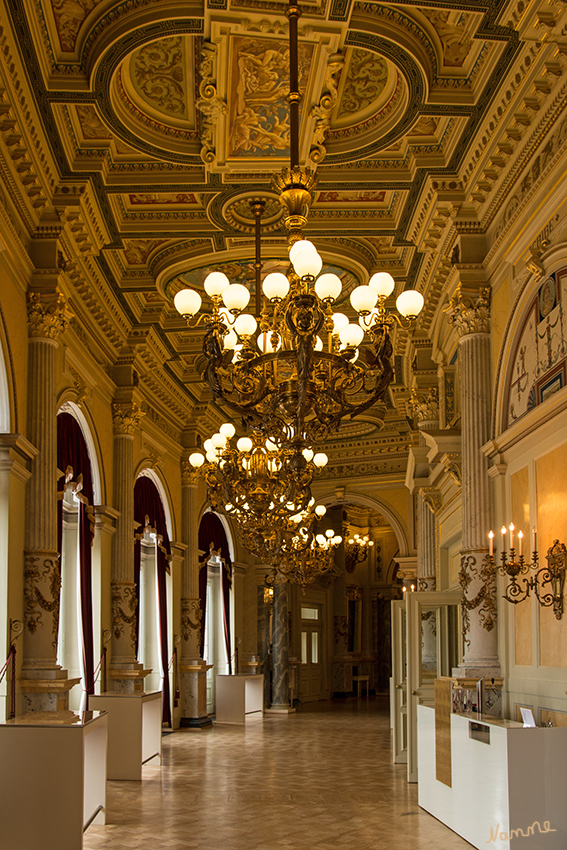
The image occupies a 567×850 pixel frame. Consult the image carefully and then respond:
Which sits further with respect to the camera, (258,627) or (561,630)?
(258,627)

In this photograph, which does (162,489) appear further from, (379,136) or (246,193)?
(379,136)

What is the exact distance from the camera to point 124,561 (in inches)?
479

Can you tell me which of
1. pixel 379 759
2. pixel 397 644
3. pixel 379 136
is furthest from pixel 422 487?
pixel 379 136

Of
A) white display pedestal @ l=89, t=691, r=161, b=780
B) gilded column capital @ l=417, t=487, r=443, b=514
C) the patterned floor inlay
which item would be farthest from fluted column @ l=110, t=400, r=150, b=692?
gilded column capital @ l=417, t=487, r=443, b=514

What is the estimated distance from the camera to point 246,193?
893 centimetres

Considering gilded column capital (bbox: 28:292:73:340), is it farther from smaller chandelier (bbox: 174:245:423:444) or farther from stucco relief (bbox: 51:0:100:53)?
smaller chandelier (bbox: 174:245:423:444)

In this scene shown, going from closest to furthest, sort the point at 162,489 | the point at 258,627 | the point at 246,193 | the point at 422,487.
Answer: the point at 246,193 < the point at 422,487 < the point at 162,489 < the point at 258,627

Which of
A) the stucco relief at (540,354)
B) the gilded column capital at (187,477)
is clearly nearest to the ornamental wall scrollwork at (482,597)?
the stucco relief at (540,354)

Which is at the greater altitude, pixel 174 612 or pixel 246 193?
pixel 246 193

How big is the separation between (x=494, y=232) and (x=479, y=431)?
1854 millimetres

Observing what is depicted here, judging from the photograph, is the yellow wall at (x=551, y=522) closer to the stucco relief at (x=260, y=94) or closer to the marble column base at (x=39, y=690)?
the stucco relief at (x=260, y=94)

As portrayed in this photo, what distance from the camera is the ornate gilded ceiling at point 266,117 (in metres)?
6.38

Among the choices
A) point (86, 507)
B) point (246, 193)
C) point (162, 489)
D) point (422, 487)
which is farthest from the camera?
point (162, 489)

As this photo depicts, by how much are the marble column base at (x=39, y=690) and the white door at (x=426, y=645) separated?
380 centimetres
